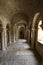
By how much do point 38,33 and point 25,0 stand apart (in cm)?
293

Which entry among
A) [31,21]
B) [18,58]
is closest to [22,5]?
[31,21]

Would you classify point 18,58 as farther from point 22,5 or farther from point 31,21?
point 31,21

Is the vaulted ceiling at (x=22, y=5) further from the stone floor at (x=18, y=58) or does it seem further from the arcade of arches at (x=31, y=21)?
the stone floor at (x=18, y=58)

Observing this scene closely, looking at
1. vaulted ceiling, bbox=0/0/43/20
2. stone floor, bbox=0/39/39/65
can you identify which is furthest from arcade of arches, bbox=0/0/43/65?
stone floor, bbox=0/39/39/65

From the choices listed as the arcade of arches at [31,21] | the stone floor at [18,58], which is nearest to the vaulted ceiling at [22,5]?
the arcade of arches at [31,21]

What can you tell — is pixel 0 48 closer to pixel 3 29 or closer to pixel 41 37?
pixel 3 29

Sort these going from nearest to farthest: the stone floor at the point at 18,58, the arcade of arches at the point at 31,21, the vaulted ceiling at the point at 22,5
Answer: the stone floor at the point at 18,58, the vaulted ceiling at the point at 22,5, the arcade of arches at the point at 31,21

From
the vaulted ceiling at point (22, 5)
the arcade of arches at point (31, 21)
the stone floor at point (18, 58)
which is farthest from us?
the arcade of arches at point (31, 21)

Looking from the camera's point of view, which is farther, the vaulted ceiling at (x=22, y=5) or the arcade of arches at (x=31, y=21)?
the arcade of arches at (x=31, y=21)

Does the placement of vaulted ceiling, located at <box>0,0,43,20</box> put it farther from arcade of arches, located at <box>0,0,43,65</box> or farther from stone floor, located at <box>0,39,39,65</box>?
stone floor, located at <box>0,39,39,65</box>

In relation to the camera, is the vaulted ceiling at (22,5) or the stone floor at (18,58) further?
the vaulted ceiling at (22,5)

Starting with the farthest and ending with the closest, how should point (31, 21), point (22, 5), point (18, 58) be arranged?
1. point (31, 21)
2. point (22, 5)
3. point (18, 58)

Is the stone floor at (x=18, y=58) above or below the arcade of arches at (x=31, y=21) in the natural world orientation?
below

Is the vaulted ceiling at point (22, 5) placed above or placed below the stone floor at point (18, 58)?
above
